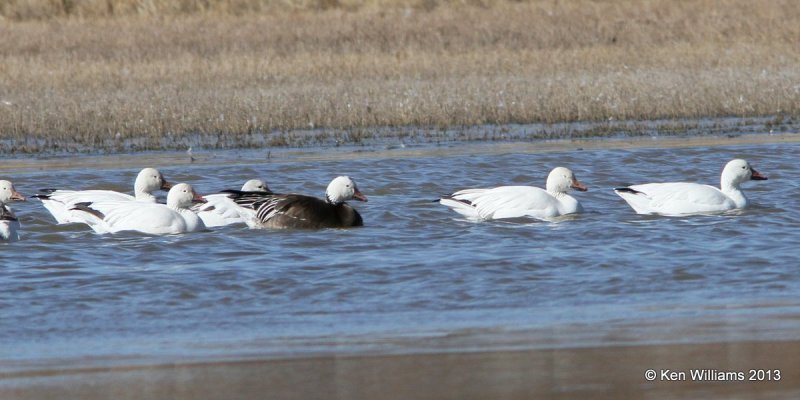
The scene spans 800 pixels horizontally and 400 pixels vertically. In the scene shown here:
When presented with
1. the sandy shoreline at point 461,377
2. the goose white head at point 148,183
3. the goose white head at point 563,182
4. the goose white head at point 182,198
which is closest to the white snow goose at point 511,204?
the goose white head at point 563,182

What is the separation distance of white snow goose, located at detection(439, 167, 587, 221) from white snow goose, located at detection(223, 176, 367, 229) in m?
0.91

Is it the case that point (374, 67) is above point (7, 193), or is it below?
above

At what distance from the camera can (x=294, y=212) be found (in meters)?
11.1

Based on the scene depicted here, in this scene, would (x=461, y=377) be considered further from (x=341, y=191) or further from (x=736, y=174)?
(x=736, y=174)

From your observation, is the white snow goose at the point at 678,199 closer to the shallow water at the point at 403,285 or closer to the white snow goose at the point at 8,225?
the shallow water at the point at 403,285

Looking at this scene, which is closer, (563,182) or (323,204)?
(323,204)

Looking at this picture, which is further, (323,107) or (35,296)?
(323,107)

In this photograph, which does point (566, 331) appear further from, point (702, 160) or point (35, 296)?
point (702, 160)

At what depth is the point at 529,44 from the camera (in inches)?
981

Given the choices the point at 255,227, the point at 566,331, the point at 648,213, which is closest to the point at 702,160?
the point at 648,213

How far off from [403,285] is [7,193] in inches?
190

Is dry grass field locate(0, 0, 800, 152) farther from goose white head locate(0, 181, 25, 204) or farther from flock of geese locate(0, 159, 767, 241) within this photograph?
flock of geese locate(0, 159, 767, 241)

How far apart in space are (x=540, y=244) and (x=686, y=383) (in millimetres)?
4290

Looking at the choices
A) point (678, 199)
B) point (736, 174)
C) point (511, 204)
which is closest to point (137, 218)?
point (511, 204)
